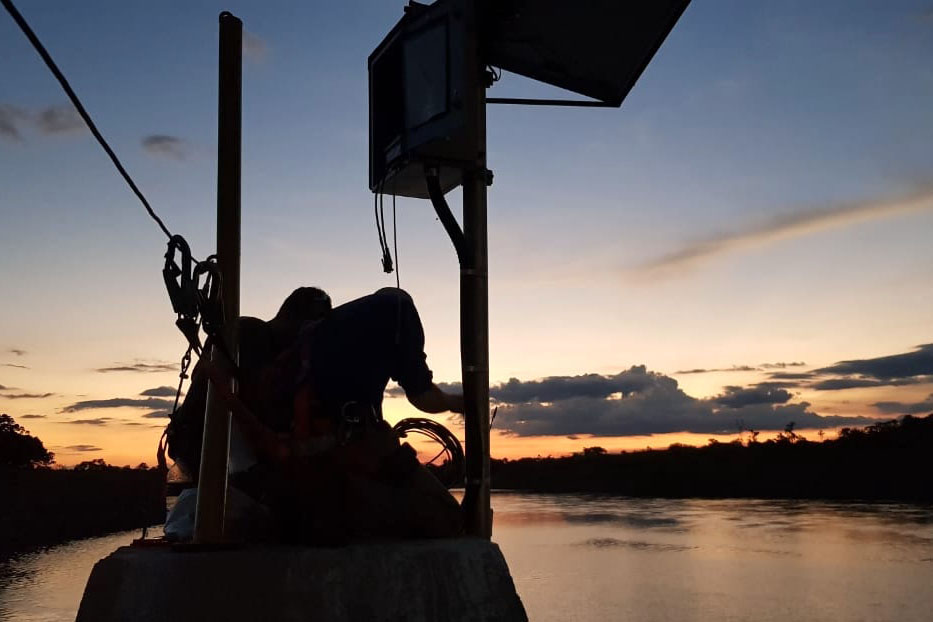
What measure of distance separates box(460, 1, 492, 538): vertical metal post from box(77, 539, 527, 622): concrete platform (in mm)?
1133

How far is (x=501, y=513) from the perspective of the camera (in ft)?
140

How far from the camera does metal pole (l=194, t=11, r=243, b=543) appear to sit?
3.95 meters

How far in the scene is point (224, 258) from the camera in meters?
4.03

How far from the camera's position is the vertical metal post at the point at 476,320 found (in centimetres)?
517

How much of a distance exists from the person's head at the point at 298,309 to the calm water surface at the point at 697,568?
11976 millimetres

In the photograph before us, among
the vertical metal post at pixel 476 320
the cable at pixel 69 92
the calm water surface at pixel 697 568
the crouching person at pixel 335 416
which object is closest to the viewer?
the cable at pixel 69 92

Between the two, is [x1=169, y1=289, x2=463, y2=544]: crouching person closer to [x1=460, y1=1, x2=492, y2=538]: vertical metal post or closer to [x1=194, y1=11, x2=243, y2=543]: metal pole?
[x1=194, y1=11, x2=243, y2=543]: metal pole

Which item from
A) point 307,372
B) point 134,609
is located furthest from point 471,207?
point 134,609

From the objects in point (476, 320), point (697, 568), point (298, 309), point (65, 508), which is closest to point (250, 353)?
point (298, 309)

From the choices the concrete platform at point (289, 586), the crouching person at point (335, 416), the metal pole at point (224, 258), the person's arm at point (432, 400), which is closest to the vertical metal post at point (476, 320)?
the person's arm at point (432, 400)

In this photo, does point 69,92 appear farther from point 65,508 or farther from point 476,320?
point 65,508

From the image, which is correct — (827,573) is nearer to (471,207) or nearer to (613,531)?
(613,531)

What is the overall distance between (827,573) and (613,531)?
1186cm

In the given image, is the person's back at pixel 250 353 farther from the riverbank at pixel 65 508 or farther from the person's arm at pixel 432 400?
the riverbank at pixel 65 508
